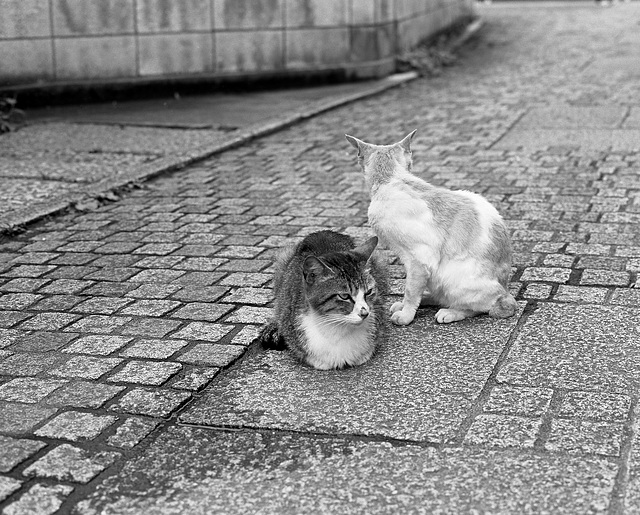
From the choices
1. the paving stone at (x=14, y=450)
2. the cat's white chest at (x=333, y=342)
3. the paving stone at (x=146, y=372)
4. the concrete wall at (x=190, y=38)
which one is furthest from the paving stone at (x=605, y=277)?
the concrete wall at (x=190, y=38)

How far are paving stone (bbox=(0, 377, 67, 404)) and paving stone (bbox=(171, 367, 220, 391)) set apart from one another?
524mm

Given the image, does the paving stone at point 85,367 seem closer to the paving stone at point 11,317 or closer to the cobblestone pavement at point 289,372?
the cobblestone pavement at point 289,372

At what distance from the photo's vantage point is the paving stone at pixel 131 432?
12.9 feet

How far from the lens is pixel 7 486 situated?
3.57 m

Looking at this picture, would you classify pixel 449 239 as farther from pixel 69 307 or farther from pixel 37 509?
pixel 37 509

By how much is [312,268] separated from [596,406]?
1.36 metres

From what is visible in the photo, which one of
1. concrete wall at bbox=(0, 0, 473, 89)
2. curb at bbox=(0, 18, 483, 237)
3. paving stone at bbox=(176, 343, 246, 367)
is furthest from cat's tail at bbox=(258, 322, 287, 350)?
concrete wall at bbox=(0, 0, 473, 89)

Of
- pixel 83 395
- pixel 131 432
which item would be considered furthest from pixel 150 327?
pixel 131 432

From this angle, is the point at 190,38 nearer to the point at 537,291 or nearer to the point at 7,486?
the point at 537,291

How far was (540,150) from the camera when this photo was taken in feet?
30.3

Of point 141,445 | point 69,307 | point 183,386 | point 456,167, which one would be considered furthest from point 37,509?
point 456,167

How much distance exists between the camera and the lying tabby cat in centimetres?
446

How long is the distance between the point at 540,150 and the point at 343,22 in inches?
188

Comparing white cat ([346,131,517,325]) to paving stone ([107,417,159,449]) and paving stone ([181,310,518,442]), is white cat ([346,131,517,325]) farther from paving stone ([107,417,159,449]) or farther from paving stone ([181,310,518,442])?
paving stone ([107,417,159,449])
